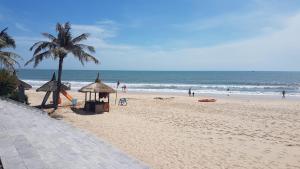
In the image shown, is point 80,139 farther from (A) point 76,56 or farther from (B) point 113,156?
(A) point 76,56

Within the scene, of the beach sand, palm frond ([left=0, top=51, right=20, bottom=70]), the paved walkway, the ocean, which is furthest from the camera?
the ocean

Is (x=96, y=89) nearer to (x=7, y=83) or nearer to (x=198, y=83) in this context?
(x=7, y=83)

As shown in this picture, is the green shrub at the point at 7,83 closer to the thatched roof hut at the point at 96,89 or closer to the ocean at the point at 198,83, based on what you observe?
the thatched roof hut at the point at 96,89

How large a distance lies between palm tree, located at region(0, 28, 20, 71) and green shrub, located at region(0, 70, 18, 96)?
1.49 ft

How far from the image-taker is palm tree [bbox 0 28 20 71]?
19.0m

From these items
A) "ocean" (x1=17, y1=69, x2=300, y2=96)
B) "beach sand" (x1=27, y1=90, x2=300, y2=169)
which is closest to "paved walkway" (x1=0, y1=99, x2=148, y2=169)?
"beach sand" (x1=27, y1=90, x2=300, y2=169)

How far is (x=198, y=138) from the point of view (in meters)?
13.2

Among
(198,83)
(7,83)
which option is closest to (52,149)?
(7,83)

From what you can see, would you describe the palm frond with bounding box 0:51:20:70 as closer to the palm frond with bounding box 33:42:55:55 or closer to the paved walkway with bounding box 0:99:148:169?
the palm frond with bounding box 33:42:55:55

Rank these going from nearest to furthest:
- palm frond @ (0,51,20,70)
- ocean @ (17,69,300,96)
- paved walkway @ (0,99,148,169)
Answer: paved walkway @ (0,99,148,169) < palm frond @ (0,51,20,70) < ocean @ (17,69,300,96)

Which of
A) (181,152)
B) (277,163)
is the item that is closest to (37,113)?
(181,152)

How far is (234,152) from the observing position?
35.9 feet

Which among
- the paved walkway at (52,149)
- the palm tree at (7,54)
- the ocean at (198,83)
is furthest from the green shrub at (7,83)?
the ocean at (198,83)

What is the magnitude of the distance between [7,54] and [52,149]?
14741 millimetres
